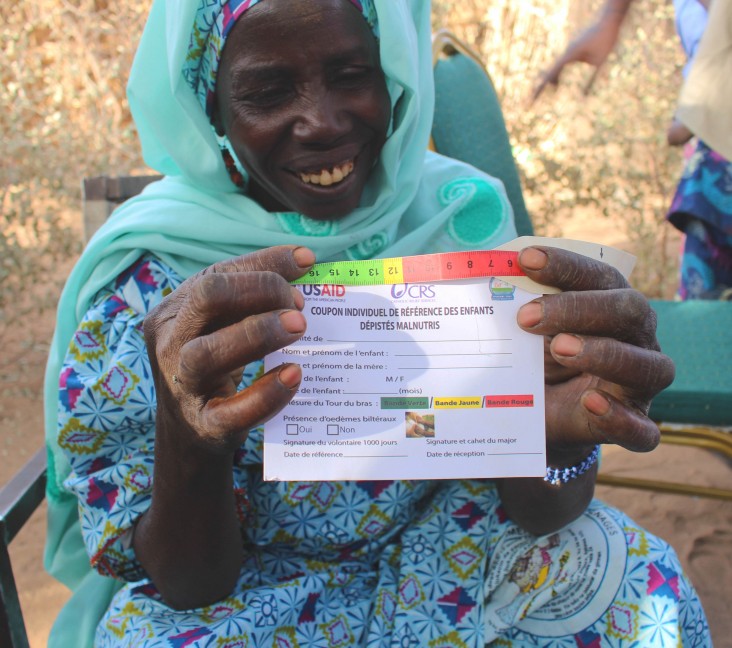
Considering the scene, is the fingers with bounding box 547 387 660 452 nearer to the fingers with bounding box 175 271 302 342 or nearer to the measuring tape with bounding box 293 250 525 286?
the measuring tape with bounding box 293 250 525 286

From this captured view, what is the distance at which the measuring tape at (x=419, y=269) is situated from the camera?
41.4 inches

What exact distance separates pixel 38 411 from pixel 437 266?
4.16 meters

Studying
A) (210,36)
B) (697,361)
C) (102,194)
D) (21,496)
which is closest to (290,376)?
(210,36)

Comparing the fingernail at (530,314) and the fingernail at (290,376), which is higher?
the fingernail at (530,314)

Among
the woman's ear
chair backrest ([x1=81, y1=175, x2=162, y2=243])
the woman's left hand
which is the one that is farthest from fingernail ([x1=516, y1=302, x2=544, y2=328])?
chair backrest ([x1=81, y1=175, x2=162, y2=243])

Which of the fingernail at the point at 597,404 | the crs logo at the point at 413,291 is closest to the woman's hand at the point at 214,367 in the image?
the crs logo at the point at 413,291

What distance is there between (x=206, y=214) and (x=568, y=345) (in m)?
0.95

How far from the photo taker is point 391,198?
1.69m

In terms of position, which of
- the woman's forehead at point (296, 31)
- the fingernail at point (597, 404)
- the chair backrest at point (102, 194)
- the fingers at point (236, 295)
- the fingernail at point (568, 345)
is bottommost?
the chair backrest at point (102, 194)

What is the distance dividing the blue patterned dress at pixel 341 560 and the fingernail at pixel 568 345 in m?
0.62

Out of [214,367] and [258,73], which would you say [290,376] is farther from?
[258,73]

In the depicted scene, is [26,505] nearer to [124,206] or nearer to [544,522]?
[124,206]

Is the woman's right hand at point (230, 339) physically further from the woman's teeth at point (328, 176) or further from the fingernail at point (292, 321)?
the woman's teeth at point (328, 176)

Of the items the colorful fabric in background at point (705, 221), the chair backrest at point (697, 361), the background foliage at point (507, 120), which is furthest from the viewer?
the background foliage at point (507, 120)
